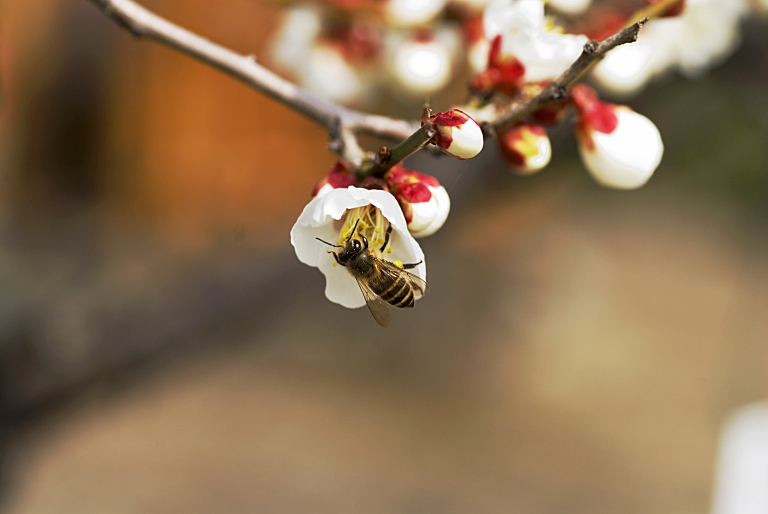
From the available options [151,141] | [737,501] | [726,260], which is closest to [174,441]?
[151,141]

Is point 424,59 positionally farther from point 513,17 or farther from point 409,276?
point 409,276

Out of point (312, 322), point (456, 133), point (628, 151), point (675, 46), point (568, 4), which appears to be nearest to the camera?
point (456, 133)

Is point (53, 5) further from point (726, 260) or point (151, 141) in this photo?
point (726, 260)

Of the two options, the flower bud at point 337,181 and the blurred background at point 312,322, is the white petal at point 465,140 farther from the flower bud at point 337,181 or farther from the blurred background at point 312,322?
the blurred background at point 312,322


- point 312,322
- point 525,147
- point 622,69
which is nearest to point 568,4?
point 622,69

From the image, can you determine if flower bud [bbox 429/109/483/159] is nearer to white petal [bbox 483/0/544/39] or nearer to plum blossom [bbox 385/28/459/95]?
white petal [bbox 483/0/544/39]

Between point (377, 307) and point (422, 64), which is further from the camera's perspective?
point (422, 64)

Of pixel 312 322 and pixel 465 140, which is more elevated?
pixel 312 322
